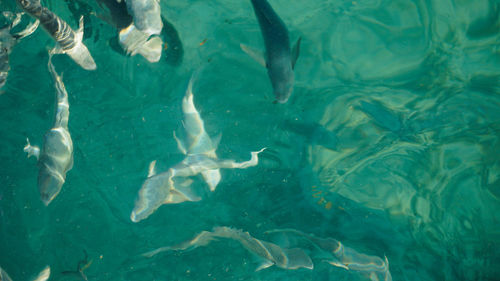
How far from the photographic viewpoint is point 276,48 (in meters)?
3.32

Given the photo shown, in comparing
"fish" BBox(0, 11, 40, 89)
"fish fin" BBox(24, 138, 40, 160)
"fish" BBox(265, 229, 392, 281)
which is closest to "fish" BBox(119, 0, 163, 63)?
"fish" BBox(0, 11, 40, 89)

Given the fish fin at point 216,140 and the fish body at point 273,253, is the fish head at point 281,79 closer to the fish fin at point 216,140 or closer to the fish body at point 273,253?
the fish fin at point 216,140

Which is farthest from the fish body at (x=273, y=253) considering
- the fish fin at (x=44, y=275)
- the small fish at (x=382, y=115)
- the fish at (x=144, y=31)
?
the fish fin at (x=44, y=275)

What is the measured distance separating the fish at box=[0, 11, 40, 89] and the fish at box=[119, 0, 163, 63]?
2.11m

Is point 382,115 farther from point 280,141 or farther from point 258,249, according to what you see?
point 258,249

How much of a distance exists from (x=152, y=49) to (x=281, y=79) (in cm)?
256

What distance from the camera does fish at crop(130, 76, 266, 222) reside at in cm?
453

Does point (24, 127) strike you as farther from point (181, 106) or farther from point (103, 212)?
point (181, 106)

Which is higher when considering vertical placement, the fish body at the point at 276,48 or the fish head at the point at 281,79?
the fish body at the point at 276,48

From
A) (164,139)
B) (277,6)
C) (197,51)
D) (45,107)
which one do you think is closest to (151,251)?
(164,139)

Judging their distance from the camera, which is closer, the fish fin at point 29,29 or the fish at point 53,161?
the fish at point 53,161

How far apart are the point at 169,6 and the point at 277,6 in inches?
77.1

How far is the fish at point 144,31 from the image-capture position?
153 inches

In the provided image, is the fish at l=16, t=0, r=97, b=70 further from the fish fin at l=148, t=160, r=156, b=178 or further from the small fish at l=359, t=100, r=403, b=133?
the small fish at l=359, t=100, r=403, b=133
